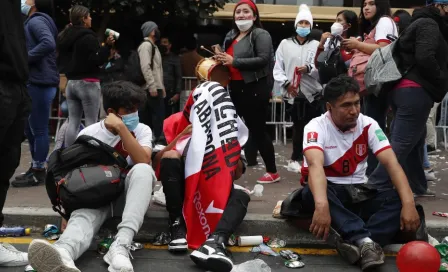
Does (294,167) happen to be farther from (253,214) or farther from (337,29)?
(253,214)

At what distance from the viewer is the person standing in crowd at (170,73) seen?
10.7 meters

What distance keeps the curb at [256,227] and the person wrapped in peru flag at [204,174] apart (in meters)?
0.29

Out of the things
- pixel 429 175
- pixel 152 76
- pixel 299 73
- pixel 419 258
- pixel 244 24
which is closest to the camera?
pixel 419 258

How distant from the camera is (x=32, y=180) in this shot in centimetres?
638

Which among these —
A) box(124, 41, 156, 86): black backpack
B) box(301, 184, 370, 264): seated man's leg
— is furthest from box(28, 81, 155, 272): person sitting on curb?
box(124, 41, 156, 86): black backpack

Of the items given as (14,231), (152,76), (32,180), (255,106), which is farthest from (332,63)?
(14,231)

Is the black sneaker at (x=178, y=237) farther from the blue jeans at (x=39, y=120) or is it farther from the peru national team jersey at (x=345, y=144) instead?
the blue jeans at (x=39, y=120)

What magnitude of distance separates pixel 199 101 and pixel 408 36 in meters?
1.83

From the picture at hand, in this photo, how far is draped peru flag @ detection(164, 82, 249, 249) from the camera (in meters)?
4.72

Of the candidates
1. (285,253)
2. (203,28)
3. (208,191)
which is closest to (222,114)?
(208,191)

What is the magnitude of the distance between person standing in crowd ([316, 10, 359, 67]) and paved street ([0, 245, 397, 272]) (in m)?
2.88

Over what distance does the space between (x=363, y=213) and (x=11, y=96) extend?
8.47 feet

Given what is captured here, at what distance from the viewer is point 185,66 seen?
39.0ft

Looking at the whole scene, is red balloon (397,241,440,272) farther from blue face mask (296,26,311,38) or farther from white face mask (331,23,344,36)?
blue face mask (296,26,311,38)
